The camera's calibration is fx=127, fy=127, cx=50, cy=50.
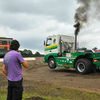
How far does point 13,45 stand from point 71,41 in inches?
408

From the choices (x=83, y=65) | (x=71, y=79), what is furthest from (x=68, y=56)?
(x=71, y=79)

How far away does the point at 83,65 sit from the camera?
9.97m

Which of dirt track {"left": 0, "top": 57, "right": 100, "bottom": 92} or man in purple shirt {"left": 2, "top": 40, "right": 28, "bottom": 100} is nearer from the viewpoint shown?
man in purple shirt {"left": 2, "top": 40, "right": 28, "bottom": 100}

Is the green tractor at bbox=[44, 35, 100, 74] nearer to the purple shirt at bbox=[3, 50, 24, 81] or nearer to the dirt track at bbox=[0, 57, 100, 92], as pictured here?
the dirt track at bbox=[0, 57, 100, 92]

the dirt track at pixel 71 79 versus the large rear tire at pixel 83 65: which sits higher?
the large rear tire at pixel 83 65

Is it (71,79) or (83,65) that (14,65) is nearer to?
(71,79)

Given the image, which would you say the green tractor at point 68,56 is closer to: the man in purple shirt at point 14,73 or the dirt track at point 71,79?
the dirt track at point 71,79

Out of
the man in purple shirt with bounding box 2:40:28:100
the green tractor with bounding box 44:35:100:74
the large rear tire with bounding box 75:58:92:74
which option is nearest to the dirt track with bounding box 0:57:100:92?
the large rear tire with bounding box 75:58:92:74

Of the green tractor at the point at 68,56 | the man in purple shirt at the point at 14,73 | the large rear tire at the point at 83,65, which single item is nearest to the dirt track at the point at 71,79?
the large rear tire at the point at 83,65

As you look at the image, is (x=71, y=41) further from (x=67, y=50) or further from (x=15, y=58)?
(x=15, y=58)

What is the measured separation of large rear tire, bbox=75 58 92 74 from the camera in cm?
966

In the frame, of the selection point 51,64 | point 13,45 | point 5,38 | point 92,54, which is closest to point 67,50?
point 51,64

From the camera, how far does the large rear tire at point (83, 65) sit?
9.66m

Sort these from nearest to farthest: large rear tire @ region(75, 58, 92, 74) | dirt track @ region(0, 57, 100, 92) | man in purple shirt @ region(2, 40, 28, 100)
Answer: man in purple shirt @ region(2, 40, 28, 100)
dirt track @ region(0, 57, 100, 92)
large rear tire @ region(75, 58, 92, 74)
